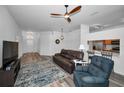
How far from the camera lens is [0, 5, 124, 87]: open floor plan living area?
121 inches

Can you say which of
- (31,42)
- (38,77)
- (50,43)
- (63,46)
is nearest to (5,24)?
(38,77)

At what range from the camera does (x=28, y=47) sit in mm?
12875

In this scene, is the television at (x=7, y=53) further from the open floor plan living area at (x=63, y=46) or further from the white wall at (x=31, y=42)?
the white wall at (x=31, y=42)

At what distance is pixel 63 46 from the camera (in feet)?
39.4

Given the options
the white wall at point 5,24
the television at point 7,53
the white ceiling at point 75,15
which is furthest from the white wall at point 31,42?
the television at point 7,53

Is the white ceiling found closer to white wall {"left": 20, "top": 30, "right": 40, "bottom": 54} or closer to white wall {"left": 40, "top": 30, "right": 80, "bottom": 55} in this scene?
white wall {"left": 40, "top": 30, "right": 80, "bottom": 55}

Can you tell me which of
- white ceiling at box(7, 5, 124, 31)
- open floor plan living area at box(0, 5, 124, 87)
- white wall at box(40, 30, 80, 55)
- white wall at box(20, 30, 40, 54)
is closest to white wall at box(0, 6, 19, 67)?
open floor plan living area at box(0, 5, 124, 87)

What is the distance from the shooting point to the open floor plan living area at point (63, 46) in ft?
10.1
